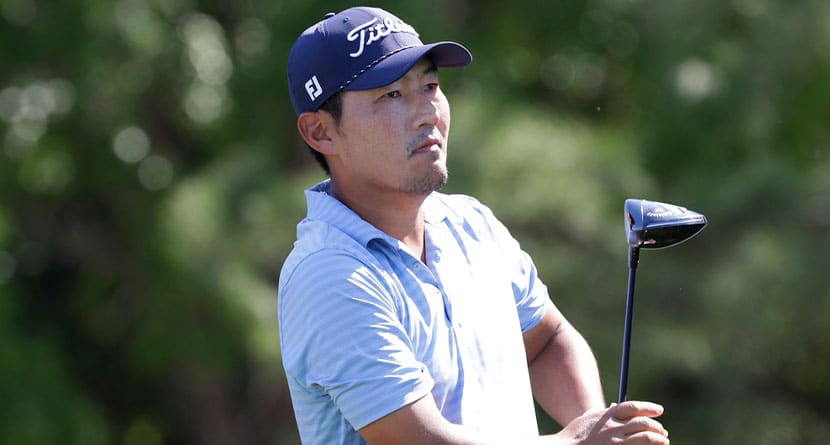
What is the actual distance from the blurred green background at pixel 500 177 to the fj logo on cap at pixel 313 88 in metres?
4.17

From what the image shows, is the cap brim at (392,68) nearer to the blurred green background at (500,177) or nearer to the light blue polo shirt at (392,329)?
the light blue polo shirt at (392,329)

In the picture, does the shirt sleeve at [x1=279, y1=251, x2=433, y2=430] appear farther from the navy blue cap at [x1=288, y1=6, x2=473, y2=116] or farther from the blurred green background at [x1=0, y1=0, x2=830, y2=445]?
the blurred green background at [x1=0, y1=0, x2=830, y2=445]

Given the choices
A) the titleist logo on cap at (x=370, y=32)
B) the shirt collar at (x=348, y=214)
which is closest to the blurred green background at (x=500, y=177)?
the shirt collar at (x=348, y=214)

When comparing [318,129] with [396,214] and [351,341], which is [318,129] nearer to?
[396,214]

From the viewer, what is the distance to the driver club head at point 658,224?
217 cm

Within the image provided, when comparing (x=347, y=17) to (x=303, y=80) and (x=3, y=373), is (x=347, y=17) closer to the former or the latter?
(x=303, y=80)

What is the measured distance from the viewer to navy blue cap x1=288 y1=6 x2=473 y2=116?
6.97ft

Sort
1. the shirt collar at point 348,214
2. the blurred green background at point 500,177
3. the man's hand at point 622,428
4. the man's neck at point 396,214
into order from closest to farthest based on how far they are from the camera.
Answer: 1. the man's hand at point 622,428
2. the shirt collar at point 348,214
3. the man's neck at point 396,214
4. the blurred green background at point 500,177

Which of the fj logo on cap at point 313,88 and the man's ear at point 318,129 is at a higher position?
the fj logo on cap at point 313,88

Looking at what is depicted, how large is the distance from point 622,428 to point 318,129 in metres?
0.77

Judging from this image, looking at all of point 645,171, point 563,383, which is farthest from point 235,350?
point 563,383

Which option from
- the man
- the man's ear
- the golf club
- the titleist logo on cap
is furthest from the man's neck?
the golf club

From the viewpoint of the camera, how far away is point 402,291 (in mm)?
2016

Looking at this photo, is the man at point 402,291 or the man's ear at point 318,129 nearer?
the man at point 402,291
